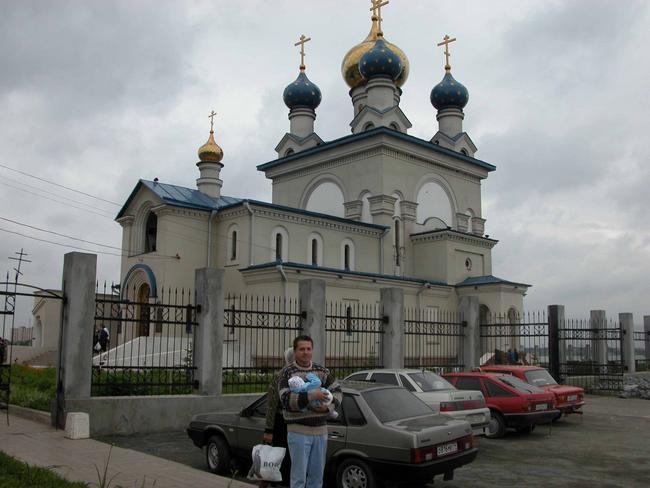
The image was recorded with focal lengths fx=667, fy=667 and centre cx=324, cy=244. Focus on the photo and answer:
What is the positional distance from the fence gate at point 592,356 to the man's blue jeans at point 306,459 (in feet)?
54.8

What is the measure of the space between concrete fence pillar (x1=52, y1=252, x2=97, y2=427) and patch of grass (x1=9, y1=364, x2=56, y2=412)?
3.84 feet

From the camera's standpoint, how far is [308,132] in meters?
37.7

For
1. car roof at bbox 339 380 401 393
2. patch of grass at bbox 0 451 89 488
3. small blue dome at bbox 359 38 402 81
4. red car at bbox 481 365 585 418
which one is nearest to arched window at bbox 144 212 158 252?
small blue dome at bbox 359 38 402 81

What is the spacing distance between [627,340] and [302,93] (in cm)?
2236

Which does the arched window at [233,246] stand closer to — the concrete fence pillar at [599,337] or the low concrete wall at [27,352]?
the low concrete wall at [27,352]

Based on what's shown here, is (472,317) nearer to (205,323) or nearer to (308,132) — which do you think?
(205,323)

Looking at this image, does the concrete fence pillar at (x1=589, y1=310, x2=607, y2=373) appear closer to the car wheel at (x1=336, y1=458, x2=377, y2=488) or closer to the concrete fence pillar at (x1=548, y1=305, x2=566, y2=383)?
the concrete fence pillar at (x1=548, y1=305, x2=566, y2=383)

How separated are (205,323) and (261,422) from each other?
4.49m

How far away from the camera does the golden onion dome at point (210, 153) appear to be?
32438 millimetres

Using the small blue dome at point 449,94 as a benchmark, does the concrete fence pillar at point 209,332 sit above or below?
below

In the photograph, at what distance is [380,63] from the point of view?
113ft

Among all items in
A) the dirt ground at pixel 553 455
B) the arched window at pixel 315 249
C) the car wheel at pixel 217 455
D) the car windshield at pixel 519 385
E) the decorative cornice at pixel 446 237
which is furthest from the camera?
the decorative cornice at pixel 446 237

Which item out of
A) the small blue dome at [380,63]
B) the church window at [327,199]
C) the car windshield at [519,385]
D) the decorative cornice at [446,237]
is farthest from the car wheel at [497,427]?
the small blue dome at [380,63]

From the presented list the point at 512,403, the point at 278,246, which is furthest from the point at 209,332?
the point at 278,246
